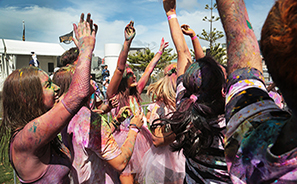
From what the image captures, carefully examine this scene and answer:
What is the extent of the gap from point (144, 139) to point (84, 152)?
4.60 feet

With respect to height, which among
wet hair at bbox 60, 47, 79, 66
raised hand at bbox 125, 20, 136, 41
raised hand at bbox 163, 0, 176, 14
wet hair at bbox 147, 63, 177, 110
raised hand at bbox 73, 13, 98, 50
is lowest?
wet hair at bbox 147, 63, 177, 110

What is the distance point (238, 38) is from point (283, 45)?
353 mm

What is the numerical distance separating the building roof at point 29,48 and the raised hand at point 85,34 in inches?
742

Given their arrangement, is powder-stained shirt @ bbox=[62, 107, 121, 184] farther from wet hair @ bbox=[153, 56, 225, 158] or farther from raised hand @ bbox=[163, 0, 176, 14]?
raised hand @ bbox=[163, 0, 176, 14]

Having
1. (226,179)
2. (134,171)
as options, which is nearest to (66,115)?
(226,179)

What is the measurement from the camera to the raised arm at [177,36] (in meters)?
2.07

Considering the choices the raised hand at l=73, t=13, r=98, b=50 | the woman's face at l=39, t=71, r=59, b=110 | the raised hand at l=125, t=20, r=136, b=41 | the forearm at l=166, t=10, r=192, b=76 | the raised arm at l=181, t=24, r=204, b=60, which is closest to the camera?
the raised hand at l=73, t=13, r=98, b=50

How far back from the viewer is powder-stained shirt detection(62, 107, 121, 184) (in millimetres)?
1784

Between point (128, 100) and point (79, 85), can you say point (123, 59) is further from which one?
point (79, 85)

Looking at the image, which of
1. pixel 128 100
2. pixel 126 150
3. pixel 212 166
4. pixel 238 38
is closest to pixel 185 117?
pixel 212 166

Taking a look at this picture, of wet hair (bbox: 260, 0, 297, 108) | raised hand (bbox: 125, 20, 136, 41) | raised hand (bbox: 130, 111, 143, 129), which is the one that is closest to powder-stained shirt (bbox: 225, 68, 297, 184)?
wet hair (bbox: 260, 0, 297, 108)

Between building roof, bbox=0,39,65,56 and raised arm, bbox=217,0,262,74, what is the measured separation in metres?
19.9

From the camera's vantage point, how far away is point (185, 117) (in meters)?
1.59

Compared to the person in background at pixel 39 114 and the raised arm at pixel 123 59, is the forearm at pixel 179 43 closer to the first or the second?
the raised arm at pixel 123 59
